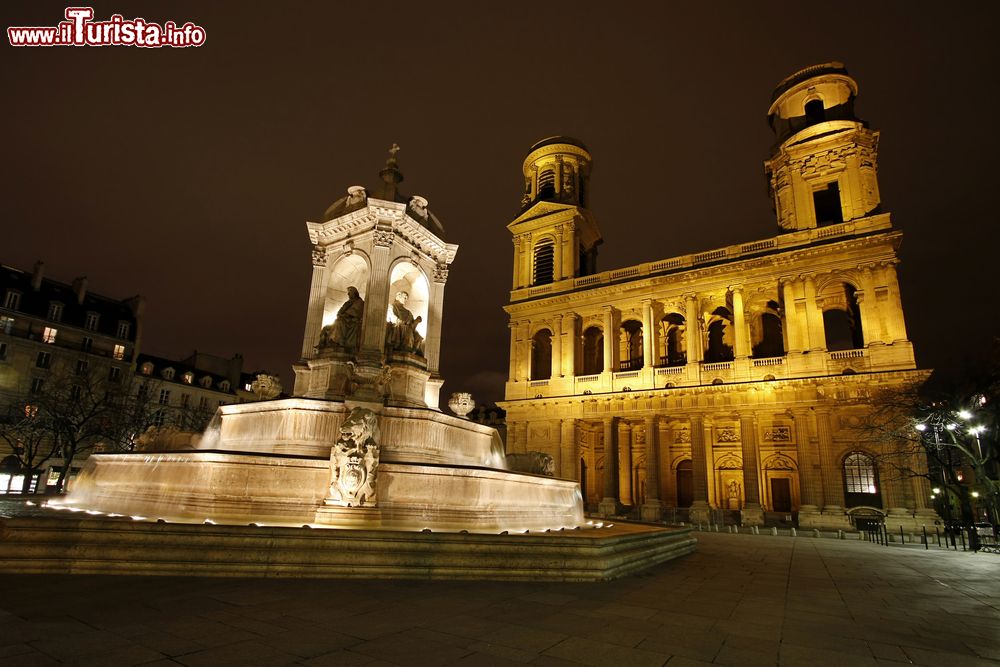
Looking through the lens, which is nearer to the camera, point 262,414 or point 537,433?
point 262,414

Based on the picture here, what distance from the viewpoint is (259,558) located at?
6027 mm

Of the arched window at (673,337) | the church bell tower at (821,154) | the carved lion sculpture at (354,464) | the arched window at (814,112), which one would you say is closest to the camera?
the carved lion sculpture at (354,464)

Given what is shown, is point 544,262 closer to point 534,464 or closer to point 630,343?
point 630,343

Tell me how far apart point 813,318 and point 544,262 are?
20.0 m

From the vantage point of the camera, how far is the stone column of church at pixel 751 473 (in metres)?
27.9

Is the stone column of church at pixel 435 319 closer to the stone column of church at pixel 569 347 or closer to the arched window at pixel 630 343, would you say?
the stone column of church at pixel 569 347

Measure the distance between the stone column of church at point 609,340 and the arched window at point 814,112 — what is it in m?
19.6

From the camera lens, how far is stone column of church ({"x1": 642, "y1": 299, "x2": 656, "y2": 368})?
1362 inches

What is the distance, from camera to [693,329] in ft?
111

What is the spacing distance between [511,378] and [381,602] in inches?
1363

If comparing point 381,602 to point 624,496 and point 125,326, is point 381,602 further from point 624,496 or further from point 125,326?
point 125,326

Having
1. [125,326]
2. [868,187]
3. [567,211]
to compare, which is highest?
[567,211]

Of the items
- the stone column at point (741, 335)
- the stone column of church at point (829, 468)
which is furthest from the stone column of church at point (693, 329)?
the stone column of church at point (829, 468)

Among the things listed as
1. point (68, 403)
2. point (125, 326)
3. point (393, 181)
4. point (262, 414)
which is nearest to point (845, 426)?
point (393, 181)
